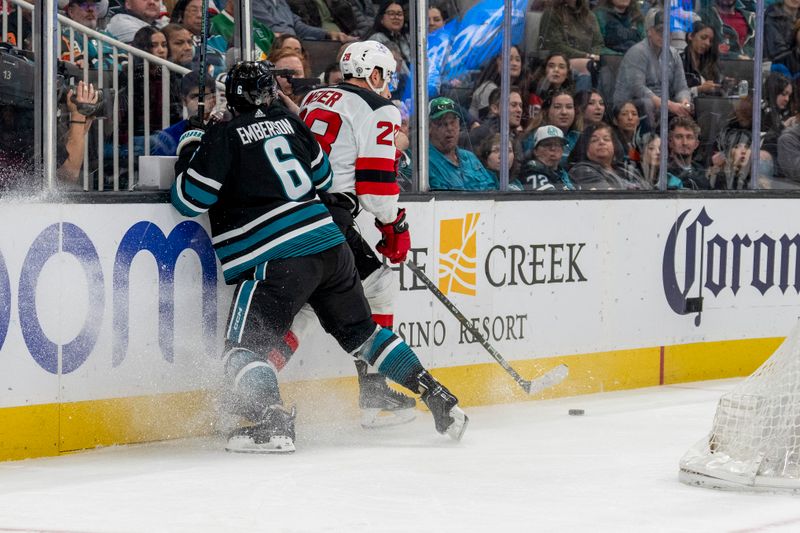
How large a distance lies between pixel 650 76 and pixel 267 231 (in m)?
2.69

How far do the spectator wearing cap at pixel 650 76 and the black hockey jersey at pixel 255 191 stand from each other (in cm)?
228

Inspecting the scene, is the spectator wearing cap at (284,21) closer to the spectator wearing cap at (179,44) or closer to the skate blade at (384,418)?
the spectator wearing cap at (179,44)

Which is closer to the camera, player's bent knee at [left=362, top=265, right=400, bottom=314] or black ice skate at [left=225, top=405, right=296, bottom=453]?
black ice skate at [left=225, top=405, right=296, bottom=453]

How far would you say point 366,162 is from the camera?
16.8 feet

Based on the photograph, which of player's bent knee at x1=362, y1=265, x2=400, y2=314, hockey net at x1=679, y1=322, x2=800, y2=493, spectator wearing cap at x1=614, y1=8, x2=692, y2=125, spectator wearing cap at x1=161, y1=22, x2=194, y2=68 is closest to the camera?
hockey net at x1=679, y1=322, x2=800, y2=493

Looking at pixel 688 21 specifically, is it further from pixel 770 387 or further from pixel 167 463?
pixel 167 463

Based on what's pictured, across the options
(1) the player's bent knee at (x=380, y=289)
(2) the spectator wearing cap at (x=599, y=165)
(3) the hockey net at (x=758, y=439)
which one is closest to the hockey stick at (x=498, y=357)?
(1) the player's bent knee at (x=380, y=289)

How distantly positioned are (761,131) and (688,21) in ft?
2.37

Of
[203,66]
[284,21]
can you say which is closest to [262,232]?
[203,66]

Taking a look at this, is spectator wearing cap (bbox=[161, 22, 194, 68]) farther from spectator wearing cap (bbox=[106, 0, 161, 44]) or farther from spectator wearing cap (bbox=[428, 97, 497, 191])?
spectator wearing cap (bbox=[428, 97, 497, 191])

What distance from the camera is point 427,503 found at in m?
3.96

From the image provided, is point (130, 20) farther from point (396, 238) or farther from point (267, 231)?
point (396, 238)

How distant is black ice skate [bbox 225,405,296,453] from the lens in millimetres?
4668

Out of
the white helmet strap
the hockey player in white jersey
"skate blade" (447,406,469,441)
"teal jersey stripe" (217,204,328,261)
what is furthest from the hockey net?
the white helmet strap
